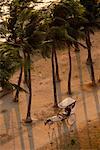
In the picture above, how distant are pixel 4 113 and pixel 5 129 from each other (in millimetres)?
3093

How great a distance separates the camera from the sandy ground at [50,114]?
39688 millimetres

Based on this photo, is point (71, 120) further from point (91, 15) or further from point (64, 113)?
point (91, 15)

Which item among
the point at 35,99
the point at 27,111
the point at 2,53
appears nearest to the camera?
the point at 2,53

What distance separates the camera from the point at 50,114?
4431 centimetres

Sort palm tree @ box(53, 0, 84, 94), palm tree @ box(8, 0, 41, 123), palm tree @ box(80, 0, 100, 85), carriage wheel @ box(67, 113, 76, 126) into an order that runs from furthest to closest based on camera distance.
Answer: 1. palm tree @ box(80, 0, 100, 85)
2. palm tree @ box(53, 0, 84, 94)
3. carriage wheel @ box(67, 113, 76, 126)
4. palm tree @ box(8, 0, 41, 123)

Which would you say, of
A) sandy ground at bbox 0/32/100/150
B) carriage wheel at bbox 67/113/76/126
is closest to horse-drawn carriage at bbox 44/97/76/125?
carriage wheel at bbox 67/113/76/126

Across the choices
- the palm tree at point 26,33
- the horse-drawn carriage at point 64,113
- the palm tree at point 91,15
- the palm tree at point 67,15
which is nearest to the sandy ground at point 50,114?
the horse-drawn carriage at point 64,113

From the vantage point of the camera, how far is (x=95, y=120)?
140ft

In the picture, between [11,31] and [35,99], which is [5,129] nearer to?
[35,99]

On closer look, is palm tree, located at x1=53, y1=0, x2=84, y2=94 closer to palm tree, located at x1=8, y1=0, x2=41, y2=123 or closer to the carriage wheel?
palm tree, located at x1=8, y1=0, x2=41, y2=123

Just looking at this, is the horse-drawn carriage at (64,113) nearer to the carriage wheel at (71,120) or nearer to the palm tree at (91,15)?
the carriage wheel at (71,120)

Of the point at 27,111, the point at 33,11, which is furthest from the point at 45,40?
the point at 27,111

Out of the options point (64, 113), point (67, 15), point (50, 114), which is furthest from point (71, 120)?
point (67, 15)

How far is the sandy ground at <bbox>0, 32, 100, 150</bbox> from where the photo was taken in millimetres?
39688
